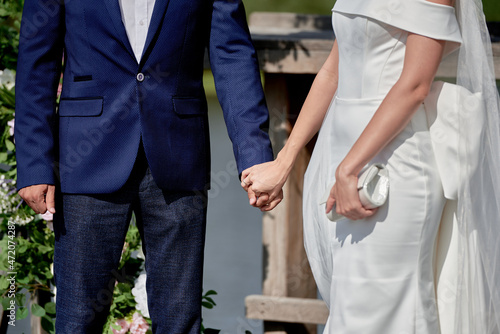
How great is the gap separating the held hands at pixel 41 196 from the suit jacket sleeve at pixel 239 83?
557mm

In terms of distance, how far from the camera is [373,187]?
2043mm

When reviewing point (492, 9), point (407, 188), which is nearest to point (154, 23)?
point (407, 188)

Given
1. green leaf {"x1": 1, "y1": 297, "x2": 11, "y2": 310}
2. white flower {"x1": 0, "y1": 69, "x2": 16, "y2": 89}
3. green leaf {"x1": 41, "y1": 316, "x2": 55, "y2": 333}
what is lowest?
green leaf {"x1": 41, "y1": 316, "x2": 55, "y2": 333}

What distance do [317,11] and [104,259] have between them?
8.96 meters

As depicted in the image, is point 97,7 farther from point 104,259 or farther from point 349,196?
point 349,196

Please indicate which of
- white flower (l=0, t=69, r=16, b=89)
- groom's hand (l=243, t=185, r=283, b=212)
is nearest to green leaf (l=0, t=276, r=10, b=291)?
white flower (l=0, t=69, r=16, b=89)

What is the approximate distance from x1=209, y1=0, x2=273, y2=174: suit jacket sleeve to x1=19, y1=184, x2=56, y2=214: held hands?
A: 557 mm

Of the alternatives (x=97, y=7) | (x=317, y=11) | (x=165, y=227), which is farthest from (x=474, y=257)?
(x=317, y=11)

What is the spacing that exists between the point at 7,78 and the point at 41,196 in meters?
1.07

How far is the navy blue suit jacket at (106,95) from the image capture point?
7.32 feet

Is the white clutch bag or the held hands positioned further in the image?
the held hands

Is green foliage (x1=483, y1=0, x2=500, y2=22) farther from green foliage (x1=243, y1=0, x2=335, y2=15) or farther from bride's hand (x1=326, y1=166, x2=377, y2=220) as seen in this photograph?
bride's hand (x1=326, y1=166, x2=377, y2=220)

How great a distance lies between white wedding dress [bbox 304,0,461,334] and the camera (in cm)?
202

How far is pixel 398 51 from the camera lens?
6.64 feet
